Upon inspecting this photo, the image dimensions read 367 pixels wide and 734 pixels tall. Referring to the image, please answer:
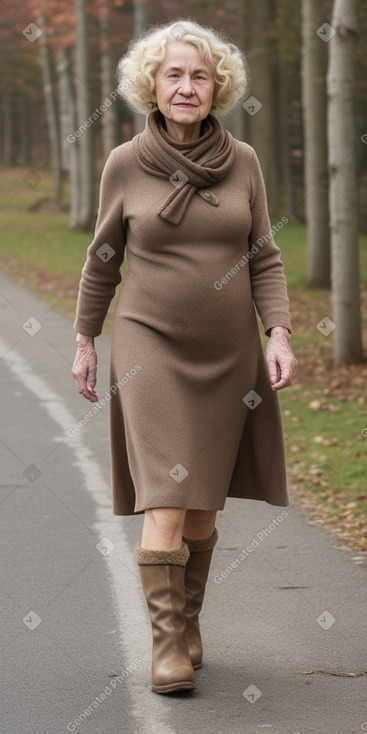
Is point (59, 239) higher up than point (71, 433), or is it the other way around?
point (71, 433)

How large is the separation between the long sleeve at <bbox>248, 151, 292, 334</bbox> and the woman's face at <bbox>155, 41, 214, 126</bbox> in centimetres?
30

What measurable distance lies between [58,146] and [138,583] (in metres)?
43.0

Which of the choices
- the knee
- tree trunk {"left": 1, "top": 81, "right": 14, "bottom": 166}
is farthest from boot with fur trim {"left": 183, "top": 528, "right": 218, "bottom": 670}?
tree trunk {"left": 1, "top": 81, "right": 14, "bottom": 166}

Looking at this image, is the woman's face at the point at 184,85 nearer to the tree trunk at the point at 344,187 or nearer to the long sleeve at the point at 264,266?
the long sleeve at the point at 264,266

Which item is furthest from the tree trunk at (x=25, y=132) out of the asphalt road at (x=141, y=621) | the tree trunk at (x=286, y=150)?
the asphalt road at (x=141, y=621)

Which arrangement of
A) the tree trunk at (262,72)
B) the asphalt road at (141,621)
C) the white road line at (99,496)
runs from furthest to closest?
the tree trunk at (262,72) → the white road line at (99,496) → the asphalt road at (141,621)

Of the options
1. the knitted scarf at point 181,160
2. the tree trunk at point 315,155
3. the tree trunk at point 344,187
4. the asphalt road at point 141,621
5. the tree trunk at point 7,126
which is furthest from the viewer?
the tree trunk at point 7,126

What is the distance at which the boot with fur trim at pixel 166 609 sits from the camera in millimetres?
4676

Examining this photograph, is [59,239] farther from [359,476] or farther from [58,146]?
[359,476]

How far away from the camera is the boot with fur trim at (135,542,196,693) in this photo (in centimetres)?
468

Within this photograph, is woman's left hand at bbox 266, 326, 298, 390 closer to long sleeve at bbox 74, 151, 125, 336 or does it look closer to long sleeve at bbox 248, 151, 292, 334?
long sleeve at bbox 248, 151, 292, 334

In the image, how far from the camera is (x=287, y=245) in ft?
98.1

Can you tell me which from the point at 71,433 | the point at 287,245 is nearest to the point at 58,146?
the point at 287,245

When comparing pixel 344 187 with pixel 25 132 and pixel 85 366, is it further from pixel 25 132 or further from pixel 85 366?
pixel 25 132
